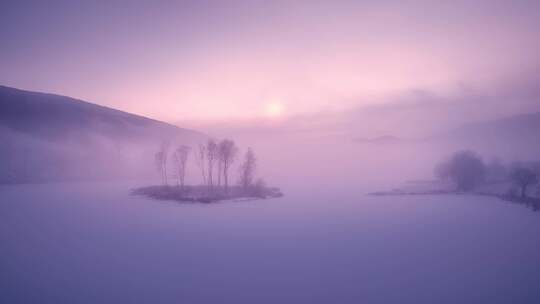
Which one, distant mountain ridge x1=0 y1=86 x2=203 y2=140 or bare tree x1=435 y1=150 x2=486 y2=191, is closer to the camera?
bare tree x1=435 y1=150 x2=486 y2=191

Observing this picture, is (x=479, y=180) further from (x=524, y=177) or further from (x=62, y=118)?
(x=62, y=118)

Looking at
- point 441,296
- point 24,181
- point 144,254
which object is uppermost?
point 24,181

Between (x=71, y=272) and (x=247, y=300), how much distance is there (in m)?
11.2

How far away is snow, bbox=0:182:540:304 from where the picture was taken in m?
14.7

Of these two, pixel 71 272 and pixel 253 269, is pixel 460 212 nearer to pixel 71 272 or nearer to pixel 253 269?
pixel 253 269

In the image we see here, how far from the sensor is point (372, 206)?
41.1 meters

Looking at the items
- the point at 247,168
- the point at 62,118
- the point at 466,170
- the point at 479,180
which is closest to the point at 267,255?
the point at 247,168

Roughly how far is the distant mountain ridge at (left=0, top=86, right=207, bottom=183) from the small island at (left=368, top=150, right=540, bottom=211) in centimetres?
8770

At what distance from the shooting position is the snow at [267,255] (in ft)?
48.2

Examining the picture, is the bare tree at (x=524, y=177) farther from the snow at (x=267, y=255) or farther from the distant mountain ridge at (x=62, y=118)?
the distant mountain ridge at (x=62, y=118)

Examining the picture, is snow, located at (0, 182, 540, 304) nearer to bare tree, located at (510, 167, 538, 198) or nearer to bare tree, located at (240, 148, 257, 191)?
bare tree, located at (510, 167, 538, 198)

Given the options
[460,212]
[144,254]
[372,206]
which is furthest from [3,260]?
[460,212]

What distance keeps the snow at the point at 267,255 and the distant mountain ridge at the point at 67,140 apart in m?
53.8

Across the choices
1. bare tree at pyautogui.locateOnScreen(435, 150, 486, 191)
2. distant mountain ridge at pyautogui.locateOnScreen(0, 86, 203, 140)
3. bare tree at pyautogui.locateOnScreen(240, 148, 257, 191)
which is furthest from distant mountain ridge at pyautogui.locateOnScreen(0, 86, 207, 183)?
bare tree at pyautogui.locateOnScreen(435, 150, 486, 191)
